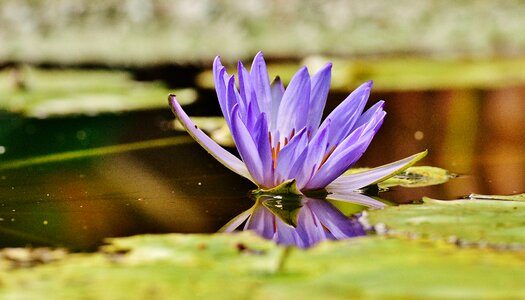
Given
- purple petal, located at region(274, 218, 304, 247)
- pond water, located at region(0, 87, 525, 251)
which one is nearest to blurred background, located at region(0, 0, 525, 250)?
pond water, located at region(0, 87, 525, 251)

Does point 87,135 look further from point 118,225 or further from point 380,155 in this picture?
point 118,225

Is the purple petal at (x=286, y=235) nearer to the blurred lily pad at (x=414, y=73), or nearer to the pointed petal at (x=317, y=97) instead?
the pointed petal at (x=317, y=97)

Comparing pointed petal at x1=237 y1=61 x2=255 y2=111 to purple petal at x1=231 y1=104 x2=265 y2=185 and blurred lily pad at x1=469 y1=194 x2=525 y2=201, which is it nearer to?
purple petal at x1=231 y1=104 x2=265 y2=185

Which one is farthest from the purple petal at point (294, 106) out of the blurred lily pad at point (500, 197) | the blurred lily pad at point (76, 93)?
the blurred lily pad at point (76, 93)

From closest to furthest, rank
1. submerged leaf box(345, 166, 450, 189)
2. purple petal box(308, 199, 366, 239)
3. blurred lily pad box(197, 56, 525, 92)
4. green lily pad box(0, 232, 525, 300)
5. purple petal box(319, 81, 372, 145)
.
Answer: green lily pad box(0, 232, 525, 300) → purple petal box(308, 199, 366, 239) → purple petal box(319, 81, 372, 145) → submerged leaf box(345, 166, 450, 189) → blurred lily pad box(197, 56, 525, 92)

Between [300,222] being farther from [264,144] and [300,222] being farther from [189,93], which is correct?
[189,93]

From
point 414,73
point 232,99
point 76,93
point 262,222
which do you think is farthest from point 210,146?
point 414,73
